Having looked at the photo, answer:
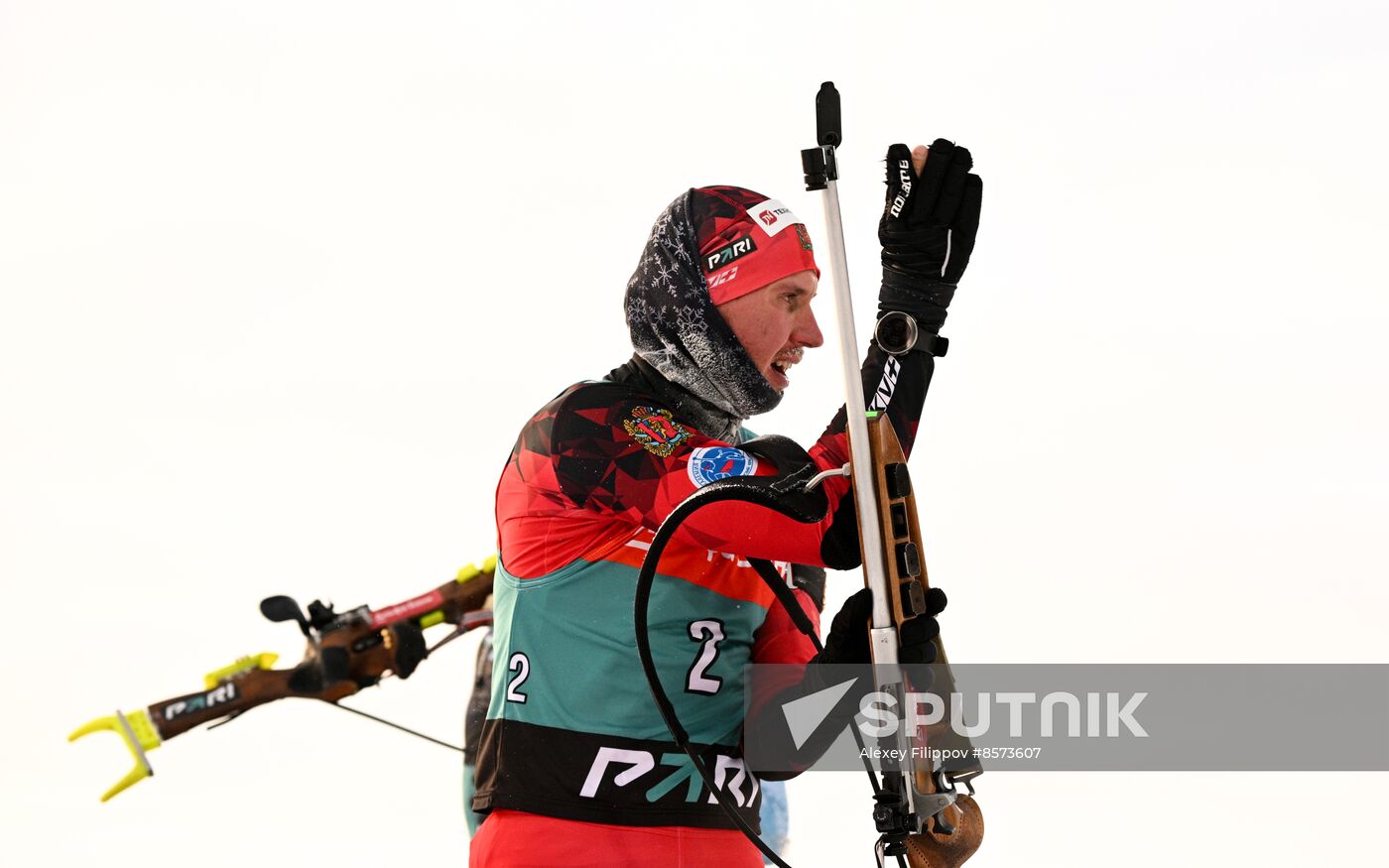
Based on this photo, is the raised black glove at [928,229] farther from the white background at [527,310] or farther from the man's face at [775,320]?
the white background at [527,310]

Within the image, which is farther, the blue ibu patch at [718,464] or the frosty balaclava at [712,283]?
the frosty balaclava at [712,283]

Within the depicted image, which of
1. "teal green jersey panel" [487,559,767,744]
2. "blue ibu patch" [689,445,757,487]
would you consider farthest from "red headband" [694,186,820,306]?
"teal green jersey panel" [487,559,767,744]

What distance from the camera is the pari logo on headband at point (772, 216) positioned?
2.19m

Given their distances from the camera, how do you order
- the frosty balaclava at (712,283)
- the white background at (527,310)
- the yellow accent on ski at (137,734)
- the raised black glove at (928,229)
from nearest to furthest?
1. the raised black glove at (928,229)
2. the frosty balaclava at (712,283)
3. the yellow accent on ski at (137,734)
4. the white background at (527,310)

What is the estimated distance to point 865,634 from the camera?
190cm

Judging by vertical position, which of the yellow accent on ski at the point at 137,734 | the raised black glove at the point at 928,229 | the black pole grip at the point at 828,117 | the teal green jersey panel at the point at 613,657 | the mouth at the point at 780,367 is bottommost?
the yellow accent on ski at the point at 137,734

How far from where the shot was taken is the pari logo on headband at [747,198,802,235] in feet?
7.20

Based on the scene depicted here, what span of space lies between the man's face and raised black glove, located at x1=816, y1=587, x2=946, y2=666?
1.46 feet

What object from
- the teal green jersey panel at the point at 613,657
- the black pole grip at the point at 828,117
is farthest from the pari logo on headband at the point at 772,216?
the teal green jersey panel at the point at 613,657

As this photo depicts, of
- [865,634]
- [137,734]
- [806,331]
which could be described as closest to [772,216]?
[806,331]

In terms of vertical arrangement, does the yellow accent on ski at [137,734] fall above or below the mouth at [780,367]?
below

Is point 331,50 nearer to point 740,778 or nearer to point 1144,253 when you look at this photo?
point 1144,253

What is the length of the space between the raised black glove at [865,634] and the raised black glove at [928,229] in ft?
1.33

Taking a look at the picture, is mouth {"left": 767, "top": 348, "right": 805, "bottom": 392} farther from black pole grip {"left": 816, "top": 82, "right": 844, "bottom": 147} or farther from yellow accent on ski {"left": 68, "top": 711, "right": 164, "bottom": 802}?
yellow accent on ski {"left": 68, "top": 711, "right": 164, "bottom": 802}
